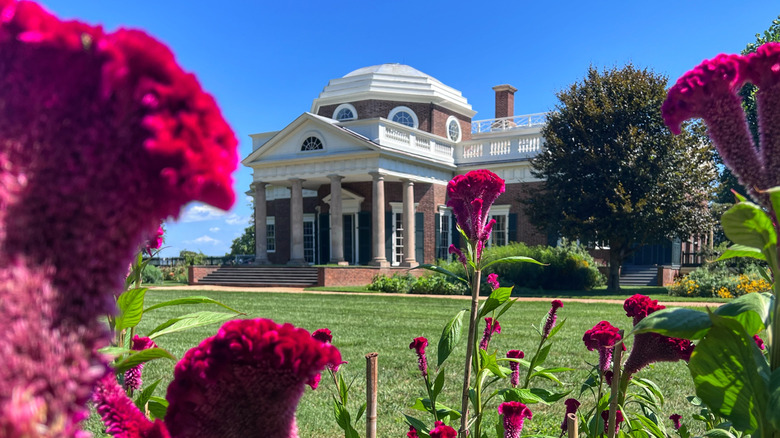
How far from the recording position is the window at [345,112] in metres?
28.7

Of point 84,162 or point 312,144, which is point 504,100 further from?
point 84,162

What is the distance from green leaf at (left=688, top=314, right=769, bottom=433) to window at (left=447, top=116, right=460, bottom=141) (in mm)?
29243

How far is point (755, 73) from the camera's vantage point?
1264mm

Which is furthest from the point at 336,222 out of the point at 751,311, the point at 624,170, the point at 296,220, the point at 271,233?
the point at 751,311

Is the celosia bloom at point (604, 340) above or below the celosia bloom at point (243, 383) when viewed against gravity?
below

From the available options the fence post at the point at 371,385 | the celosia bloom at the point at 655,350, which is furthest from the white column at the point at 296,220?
the celosia bloom at the point at 655,350

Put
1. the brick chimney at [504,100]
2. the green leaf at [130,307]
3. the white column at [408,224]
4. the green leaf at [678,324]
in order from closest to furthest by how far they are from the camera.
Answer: the green leaf at [678,324], the green leaf at [130,307], the white column at [408,224], the brick chimney at [504,100]

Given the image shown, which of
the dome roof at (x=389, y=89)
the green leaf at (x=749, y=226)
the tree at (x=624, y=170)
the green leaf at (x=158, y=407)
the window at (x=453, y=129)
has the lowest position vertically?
the green leaf at (x=158, y=407)

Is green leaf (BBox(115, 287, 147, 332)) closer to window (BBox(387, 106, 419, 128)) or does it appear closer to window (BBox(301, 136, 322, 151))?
window (BBox(301, 136, 322, 151))

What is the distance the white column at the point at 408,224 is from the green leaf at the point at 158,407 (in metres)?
23.0

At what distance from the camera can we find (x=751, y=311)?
1336 millimetres

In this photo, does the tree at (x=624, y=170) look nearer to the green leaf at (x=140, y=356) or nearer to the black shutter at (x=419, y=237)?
the black shutter at (x=419, y=237)

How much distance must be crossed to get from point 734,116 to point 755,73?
0.10 m

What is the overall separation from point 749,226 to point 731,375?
1.29 feet
